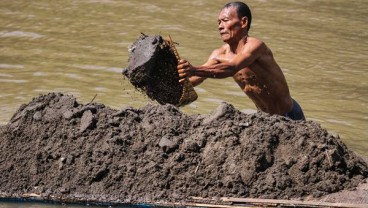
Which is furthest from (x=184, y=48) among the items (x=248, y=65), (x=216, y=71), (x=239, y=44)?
(x=216, y=71)

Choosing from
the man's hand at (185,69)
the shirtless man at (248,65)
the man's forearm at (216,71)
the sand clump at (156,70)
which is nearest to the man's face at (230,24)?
the shirtless man at (248,65)

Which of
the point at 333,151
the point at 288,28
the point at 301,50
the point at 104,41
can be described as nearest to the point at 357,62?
the point at 301,50

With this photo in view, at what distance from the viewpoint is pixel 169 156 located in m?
6.88

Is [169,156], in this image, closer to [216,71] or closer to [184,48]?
[216,71]

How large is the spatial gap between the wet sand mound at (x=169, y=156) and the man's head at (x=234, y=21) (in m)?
0.71

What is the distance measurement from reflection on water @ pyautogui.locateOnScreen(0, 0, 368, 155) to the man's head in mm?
1526

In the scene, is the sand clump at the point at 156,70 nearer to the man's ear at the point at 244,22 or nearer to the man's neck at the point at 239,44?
the man's neck at the point at 239,44

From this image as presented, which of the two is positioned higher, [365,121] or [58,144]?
[58,144]

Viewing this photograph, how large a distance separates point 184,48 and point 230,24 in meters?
4.53

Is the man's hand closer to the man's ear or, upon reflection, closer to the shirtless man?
→ the shirtless man

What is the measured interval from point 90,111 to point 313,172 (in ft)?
5.81

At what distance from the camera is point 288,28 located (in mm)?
13383

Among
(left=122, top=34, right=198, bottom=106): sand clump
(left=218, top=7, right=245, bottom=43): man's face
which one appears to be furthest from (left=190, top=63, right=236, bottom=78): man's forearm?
(left=218, top=7, right=245, bottom=43): man's face

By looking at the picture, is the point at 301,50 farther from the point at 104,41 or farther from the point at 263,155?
the point at 263,155
